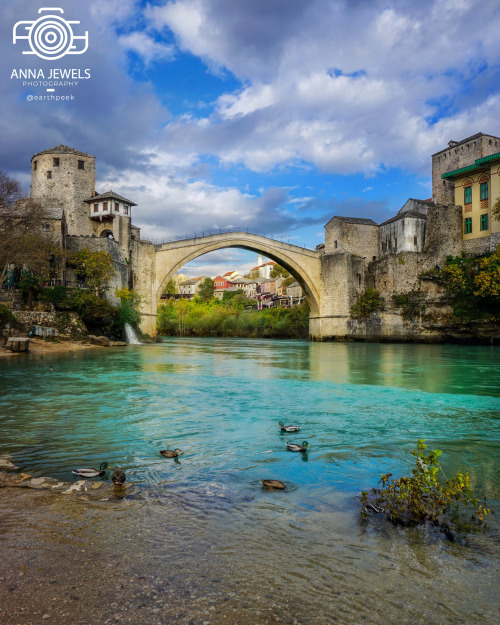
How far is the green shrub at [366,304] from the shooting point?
3603 centimetres

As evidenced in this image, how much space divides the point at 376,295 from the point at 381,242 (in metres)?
4.77

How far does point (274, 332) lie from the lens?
4916 cm

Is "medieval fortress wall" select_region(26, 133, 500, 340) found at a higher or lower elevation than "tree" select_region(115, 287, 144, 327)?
higher

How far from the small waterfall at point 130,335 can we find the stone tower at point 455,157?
85.4 ft

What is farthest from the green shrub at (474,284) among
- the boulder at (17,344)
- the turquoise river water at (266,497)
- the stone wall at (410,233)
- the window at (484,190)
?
the boulder at (17,344)

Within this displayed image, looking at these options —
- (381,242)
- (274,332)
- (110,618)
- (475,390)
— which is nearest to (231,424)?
(110,618)

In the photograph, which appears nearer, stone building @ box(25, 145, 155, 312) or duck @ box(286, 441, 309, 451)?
duck @ box(286, 441, 309, 451)

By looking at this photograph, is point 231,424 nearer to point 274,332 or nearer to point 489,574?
point 489,574

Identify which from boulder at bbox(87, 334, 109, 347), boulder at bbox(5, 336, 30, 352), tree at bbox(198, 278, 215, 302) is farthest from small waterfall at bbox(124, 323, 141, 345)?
tree at bbox(198, 278, 215, 302)

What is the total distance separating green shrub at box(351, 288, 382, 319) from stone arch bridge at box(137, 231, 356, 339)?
112cm

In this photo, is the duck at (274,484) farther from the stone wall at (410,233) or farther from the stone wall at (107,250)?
the stone wall at (410,233)

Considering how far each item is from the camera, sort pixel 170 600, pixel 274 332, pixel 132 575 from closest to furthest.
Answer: pixel 170 600 → pixel 132 575 → pixel 274 332

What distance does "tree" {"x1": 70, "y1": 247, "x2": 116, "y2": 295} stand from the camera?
2627cm

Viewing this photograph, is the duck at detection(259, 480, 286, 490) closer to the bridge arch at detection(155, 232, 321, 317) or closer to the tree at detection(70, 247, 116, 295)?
the tree at detection(70, 247, 116, 295)
